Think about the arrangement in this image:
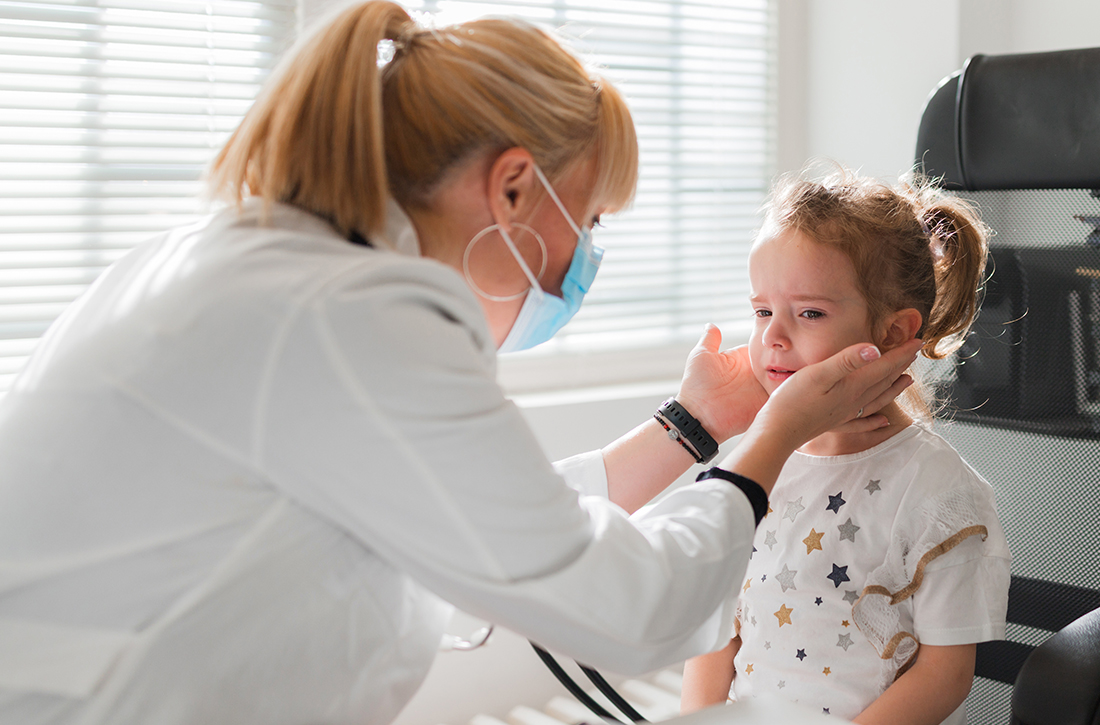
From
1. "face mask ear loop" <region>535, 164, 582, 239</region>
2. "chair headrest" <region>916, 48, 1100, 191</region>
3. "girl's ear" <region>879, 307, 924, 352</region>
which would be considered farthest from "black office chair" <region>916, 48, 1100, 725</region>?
"face mask ear loop" <region>535, 164, 582, 239</region>

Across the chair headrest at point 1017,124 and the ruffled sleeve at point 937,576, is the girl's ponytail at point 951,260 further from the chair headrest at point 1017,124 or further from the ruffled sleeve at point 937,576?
the ruffled sleeve at point 937,576

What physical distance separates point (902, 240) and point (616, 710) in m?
1.24

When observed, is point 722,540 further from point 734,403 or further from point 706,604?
point 734,403

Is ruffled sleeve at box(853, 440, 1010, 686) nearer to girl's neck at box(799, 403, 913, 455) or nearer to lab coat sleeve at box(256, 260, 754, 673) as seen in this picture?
girl's neck at box(799, 403, 913, 455)

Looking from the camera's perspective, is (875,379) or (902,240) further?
(902,240)

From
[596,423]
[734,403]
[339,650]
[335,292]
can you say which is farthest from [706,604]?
[596,423]

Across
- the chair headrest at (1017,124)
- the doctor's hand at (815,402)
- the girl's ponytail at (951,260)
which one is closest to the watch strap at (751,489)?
the doctor's hand at (815,402)

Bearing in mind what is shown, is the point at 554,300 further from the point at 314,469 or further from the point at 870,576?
the point at 870,576

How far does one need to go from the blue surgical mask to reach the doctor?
0.15 metres

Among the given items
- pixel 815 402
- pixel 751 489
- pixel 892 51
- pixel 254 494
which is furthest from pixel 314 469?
pixel 892 51

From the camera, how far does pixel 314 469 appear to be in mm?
751

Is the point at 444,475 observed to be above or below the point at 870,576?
above

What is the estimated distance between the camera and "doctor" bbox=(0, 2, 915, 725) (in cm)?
75

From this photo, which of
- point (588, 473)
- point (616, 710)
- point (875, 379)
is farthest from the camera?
point (616, 710)
